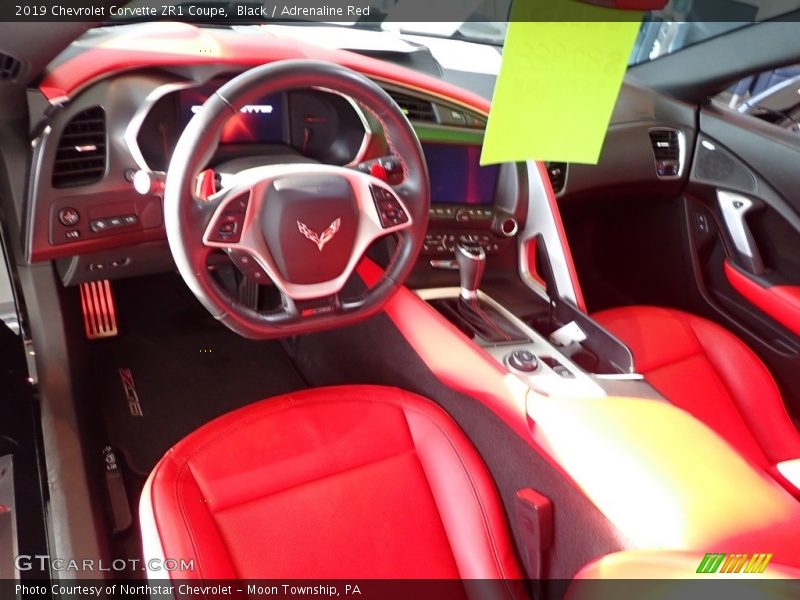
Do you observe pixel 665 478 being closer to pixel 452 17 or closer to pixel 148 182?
pixel 148 182

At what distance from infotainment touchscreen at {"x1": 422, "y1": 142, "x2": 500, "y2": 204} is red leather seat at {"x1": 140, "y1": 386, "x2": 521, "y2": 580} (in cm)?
50

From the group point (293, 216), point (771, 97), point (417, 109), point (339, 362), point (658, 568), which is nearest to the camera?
point (658, 568)

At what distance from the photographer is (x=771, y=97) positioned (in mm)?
2035

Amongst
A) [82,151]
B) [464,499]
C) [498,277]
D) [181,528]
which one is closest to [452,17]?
[498,277]

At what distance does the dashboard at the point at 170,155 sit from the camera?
1089mm

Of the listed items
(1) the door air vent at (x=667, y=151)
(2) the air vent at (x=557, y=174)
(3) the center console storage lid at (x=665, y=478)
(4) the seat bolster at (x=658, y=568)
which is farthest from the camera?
(1) the door air vent at (x=667, y=151)

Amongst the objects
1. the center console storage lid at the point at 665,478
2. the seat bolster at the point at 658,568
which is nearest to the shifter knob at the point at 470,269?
the center console storage lid at the point at 665,478

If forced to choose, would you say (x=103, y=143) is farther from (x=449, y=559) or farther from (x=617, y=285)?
(x=617, y=285)

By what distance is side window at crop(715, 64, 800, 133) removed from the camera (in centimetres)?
195

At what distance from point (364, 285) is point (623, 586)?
0.73m

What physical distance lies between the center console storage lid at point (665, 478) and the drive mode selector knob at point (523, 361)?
0.10m

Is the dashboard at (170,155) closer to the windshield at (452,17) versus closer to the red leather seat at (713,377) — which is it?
the windshield at (452,17)

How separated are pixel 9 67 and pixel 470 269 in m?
0.81

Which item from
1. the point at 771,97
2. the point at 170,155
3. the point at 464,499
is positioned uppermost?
the point at 771,97
